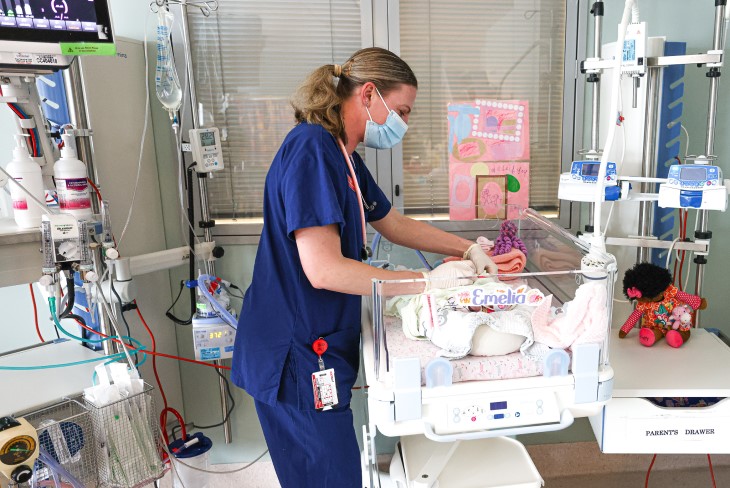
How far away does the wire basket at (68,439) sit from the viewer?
148cm

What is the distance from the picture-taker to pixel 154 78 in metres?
2.17

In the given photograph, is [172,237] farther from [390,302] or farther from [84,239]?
[390,302]

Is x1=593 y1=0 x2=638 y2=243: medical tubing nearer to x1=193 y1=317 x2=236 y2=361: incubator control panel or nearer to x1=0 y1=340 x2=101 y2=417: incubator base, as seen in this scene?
x1=193 y1=317 x2=236 y2=361: incubator control panel

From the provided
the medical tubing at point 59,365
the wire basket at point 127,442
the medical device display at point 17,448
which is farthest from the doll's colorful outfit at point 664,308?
the medical device display at point 17,448

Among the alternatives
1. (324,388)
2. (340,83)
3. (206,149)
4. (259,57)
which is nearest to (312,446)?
(324,388)

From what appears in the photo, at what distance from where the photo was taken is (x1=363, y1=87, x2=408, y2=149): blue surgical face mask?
5.14ft

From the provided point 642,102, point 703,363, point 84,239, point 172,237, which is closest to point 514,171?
point 642,102

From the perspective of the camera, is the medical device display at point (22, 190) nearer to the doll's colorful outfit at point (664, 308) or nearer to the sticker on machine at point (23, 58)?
the sticker on machine at point (23, 58)

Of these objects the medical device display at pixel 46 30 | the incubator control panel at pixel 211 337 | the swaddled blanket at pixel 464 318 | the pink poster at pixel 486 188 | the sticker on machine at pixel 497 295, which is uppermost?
the medical device display at pixel 46 30

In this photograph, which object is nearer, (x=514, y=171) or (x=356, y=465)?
(x=356, y=465)

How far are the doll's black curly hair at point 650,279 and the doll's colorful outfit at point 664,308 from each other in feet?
0.14

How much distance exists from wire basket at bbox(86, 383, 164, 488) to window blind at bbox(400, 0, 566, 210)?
4.07 feet

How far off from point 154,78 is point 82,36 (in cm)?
67

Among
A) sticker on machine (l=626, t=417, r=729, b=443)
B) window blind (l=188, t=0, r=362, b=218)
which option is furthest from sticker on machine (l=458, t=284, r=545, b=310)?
window blind (l=188, t=0, r=362, b=218)
